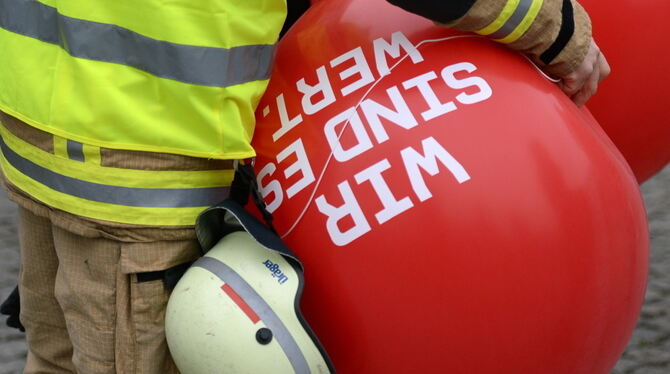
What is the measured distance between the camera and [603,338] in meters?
1.92

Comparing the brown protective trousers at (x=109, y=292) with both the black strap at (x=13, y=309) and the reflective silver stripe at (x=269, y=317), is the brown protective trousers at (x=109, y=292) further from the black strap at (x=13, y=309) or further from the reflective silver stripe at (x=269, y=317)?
the black strap at (x=13, y=309)

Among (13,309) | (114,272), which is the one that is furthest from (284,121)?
(13,309)

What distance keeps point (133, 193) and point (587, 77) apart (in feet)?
2.86

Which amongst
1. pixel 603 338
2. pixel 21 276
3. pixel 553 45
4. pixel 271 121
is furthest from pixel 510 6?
pixel 21 276

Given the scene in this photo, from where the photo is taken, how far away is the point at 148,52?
1.78 m

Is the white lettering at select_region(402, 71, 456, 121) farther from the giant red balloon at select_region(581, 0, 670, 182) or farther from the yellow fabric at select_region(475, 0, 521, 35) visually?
the giant red balloon at select_region(581, 0, 670, 182)

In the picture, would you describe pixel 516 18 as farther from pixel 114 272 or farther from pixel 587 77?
pixel 114 272

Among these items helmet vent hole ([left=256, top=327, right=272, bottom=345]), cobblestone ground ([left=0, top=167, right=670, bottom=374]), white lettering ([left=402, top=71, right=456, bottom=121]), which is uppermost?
white lettering ([left=402, top=71, right=456, bottom=121])

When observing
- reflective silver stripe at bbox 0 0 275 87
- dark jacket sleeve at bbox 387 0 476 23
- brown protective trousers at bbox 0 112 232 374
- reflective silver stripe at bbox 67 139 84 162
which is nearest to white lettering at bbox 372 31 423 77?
dark jacket sleeve at bbox 387 0 476 23

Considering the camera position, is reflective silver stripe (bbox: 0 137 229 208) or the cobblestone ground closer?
reflective silver stripe (bbox: 0 137 229 208)

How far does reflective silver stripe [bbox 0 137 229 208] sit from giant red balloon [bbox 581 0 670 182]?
0.85m

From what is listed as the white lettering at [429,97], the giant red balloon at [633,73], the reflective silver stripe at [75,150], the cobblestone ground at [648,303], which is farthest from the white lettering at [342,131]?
the cobblestone ground at [648,303]

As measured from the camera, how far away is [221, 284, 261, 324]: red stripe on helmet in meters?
1.81

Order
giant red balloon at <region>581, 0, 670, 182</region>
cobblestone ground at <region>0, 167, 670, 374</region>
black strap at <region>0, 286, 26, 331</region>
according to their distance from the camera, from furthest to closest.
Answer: cobblestone ground at <region>0, 167, 670, 374</region>, black strap at <region>0, 286, 26, 331</region>, giant red balloon at <region>581, 0, 670, 182</region>
